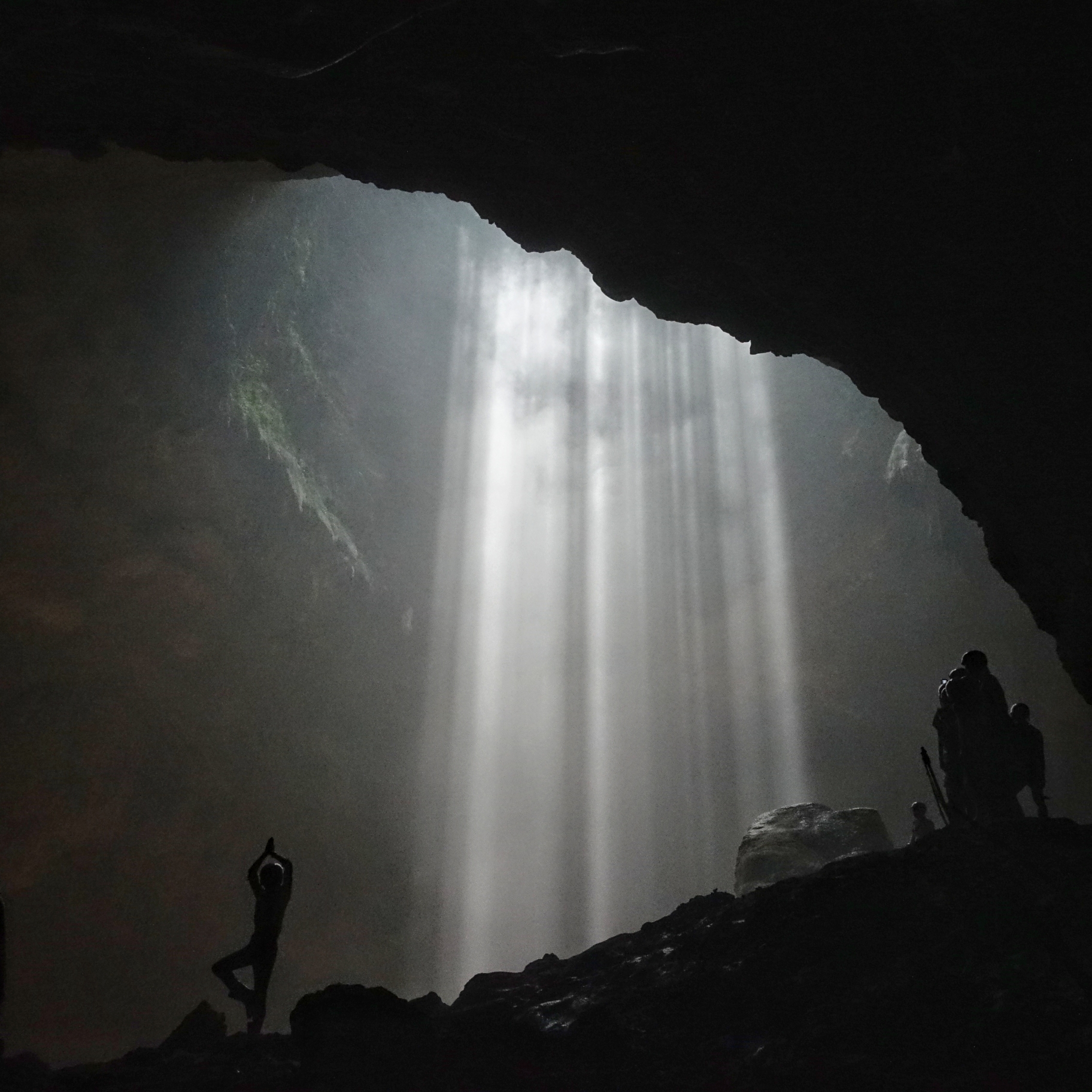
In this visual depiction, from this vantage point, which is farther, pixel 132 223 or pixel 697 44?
pixel 132 223

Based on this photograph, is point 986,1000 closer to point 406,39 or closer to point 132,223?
point 406,39

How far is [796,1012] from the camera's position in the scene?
4793mm

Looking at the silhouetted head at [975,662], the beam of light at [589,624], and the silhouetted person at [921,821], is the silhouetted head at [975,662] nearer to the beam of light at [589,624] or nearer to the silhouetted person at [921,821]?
the silhouetted person at [921,821]

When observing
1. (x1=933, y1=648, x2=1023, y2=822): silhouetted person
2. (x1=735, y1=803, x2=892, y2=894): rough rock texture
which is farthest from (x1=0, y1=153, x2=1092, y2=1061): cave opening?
(x1=933, y1=648, x2=1023, y2=822): silhouetted person

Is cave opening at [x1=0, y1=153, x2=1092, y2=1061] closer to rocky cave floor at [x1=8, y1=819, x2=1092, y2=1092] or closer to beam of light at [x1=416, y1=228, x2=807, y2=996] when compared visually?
beam of light at [x1=416, y1=228, x2=807, y2=996]

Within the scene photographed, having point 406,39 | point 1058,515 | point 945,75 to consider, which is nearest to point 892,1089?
point 1058,515

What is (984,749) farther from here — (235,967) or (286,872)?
(235,967)

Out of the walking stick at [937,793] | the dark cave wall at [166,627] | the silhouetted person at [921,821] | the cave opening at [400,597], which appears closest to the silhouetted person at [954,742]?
the walking stick at [937,793]

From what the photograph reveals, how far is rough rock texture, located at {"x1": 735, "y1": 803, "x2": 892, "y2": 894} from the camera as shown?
15234 millimetres

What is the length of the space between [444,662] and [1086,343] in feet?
80.4

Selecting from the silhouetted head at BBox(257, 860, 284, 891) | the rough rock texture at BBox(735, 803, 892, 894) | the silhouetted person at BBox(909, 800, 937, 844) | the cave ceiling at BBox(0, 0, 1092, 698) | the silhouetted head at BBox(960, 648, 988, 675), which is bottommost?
the silhouetted head at BBox(257, 860, 284, 891)

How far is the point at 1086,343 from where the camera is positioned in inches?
283

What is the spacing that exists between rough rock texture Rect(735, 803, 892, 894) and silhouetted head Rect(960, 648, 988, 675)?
9091mm

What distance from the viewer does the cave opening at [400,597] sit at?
16812 mm
